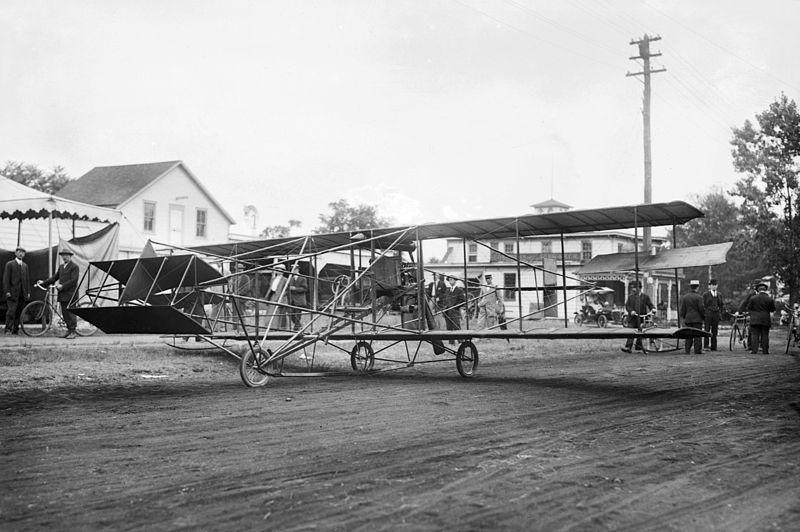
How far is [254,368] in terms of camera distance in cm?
1173

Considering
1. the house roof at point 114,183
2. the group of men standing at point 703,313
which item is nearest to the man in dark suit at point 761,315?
the group of men standing at point 703,313

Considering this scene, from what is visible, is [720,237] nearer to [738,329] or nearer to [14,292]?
[738,329]

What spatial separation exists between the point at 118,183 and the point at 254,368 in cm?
3909

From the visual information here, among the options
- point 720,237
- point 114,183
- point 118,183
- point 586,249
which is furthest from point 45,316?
point 720,237

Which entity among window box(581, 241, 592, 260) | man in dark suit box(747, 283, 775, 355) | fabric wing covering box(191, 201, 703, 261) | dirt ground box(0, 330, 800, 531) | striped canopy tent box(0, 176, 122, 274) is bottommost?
dirt ground box(0, 330, 800, 531)

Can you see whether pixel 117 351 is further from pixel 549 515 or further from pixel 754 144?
pixel 754 144

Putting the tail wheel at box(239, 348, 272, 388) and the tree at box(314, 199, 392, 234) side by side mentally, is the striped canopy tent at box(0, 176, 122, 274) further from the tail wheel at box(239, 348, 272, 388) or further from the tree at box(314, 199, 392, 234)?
the tree at box(314, 199, 392, 234)

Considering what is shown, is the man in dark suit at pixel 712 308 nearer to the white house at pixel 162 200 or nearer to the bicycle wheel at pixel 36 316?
the bicycle wheel at pixel 36 316

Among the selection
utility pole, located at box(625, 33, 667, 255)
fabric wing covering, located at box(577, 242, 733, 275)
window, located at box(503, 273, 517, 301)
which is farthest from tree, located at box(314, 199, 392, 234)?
fabric wing covering, located at box(577, 242, 733, 275)

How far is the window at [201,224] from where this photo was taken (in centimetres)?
4753

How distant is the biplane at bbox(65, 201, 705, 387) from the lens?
1141cm

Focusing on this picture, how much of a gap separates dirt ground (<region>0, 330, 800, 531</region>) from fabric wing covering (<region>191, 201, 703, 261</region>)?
2860mm

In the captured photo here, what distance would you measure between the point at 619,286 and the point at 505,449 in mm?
58865

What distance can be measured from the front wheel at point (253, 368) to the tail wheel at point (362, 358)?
3346 mm
